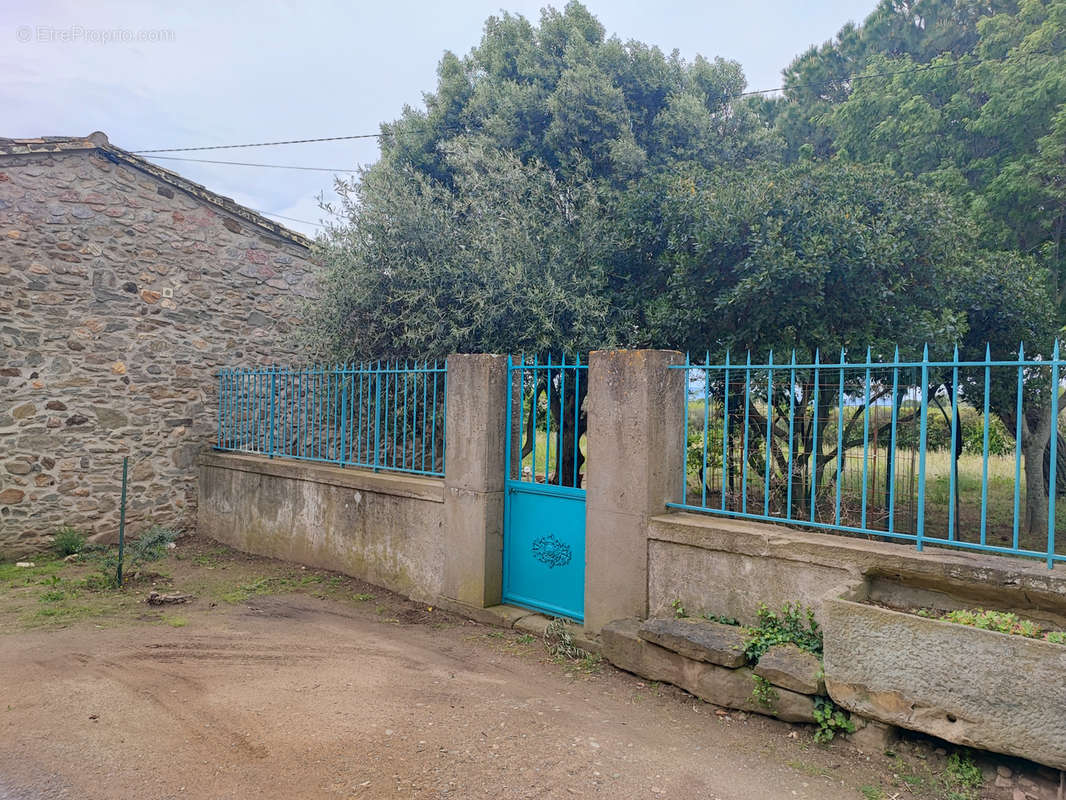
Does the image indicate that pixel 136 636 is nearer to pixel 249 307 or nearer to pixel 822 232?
pixel 249 307

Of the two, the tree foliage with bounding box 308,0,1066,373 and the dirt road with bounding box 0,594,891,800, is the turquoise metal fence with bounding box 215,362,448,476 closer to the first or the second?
the tree foliage with bounding box 308,0,1066,373

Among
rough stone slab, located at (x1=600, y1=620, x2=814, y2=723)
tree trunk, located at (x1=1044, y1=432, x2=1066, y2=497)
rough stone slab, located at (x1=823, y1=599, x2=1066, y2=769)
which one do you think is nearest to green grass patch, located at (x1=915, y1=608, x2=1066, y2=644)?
rough stone slab, located at (x1=823, y1=599, x2=1066, y2=769)

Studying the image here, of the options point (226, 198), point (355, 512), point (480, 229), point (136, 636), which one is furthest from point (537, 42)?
point (136, 636)

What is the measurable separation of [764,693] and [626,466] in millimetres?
1670

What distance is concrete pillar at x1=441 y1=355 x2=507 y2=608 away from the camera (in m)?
5.68

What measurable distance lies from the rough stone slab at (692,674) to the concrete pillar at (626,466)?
29 cm

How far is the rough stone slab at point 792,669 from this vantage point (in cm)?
356

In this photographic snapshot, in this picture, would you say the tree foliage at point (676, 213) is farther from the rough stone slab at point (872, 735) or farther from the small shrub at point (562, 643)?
the rough stone slab at point (872, 735)

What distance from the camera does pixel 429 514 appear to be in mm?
6145

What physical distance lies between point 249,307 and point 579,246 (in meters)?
4.87

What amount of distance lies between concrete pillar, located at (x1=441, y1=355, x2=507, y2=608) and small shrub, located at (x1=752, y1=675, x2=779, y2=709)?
98.4 inches

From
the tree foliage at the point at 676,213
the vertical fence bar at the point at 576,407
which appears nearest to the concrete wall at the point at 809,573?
the vertical fence bar at the point at 576,407

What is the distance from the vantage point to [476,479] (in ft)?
18.7

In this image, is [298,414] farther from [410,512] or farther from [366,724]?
[366,724]
